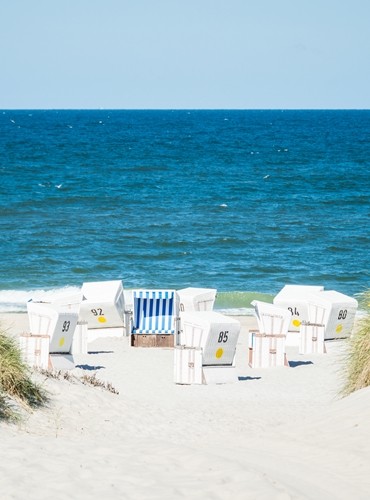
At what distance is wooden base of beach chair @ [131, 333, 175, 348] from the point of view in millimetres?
20250

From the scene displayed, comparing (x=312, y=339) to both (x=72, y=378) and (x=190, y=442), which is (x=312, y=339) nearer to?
(x=72, y=378)

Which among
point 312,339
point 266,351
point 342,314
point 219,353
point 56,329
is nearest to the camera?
point 219,353

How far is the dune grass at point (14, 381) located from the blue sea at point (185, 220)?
1474 cm

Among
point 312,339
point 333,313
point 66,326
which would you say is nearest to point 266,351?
point 312,339

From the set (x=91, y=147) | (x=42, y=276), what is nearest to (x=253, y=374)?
(x=42, y=276)

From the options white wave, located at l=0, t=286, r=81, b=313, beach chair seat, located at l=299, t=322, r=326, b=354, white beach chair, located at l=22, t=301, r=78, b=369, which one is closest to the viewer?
white beach chair, located at l=22, t=301, r=78, b=369

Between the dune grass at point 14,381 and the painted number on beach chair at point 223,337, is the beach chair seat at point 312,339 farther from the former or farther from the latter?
the dune grass at point 14,381

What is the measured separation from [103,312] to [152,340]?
1.52 metres

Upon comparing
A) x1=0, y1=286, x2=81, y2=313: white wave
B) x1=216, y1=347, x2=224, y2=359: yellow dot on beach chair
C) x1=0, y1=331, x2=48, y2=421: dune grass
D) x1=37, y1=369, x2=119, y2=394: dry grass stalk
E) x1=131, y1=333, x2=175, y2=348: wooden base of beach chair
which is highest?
x1=0, y1=331, x2=48, y2=421: dune grass

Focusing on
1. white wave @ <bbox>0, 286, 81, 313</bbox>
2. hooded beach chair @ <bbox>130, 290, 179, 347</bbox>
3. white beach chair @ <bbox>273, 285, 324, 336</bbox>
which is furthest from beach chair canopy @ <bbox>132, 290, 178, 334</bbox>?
white wave @ <bbox>0, 286, 81, 313</bbox>

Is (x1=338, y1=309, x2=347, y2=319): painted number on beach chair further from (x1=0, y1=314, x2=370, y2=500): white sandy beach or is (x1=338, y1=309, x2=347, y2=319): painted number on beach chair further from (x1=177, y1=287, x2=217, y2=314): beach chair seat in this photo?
(x1=177, y1=287, x2=217, y2=314): beach chair seat

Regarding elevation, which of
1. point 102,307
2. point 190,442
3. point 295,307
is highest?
point 190,442

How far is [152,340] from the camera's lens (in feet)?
66.6

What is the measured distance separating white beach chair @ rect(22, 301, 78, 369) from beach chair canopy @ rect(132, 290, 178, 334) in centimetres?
318
